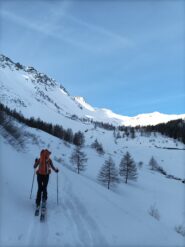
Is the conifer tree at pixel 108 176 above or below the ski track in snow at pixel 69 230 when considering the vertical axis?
below

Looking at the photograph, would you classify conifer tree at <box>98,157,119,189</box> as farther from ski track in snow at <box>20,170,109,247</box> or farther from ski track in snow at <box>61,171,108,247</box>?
ski track in snow at <box>20,170,109,247</box>

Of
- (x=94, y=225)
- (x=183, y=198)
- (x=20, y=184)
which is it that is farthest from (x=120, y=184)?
(x=94, y=225)

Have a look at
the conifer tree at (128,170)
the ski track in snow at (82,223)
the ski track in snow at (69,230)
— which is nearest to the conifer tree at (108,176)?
the conifer tree at (128,170)

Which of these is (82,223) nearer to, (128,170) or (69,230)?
(69,230)

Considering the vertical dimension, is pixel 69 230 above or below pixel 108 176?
above

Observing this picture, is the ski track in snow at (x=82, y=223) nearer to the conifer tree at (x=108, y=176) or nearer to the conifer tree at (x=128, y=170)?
the conifer tree at (x=108, y=176)

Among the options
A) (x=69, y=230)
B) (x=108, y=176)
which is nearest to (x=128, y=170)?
(x=108, y=176)

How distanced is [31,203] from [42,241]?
4.28 m

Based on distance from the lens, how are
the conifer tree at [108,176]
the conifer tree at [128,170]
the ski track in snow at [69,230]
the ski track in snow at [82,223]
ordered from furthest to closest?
1. the conifer tree at [128,170]
2. the conifer tree at [108,176]
3. the ski track in snow at [82,223]
4. the ski track in snow at [69,230]

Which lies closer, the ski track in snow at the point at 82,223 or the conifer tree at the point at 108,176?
the ski track in snow at the point at 82,223

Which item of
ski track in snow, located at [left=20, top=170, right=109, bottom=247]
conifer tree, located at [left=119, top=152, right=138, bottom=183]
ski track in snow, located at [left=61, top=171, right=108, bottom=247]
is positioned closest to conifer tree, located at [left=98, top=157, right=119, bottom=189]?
conifer tree, located at [left=119, top=152, right=138, bottom=183]

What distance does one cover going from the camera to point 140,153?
13238 cm

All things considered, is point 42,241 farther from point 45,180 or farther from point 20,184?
point 20,184

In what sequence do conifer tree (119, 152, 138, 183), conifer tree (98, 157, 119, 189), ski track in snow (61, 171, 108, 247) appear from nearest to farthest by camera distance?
ski track in snow (61, 171, 108, 247) < conifer tree (98, 157, 119, 189) < conifer tree (119, 152, 138, 183)
